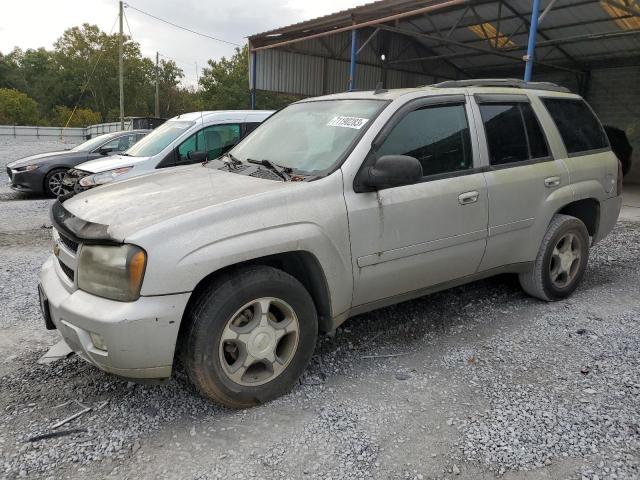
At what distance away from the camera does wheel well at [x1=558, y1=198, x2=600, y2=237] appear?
4.55 metres

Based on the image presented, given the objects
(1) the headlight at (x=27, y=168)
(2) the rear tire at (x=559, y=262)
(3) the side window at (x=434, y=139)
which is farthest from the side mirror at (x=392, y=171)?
(1) the headlight at (x=27, y=168)

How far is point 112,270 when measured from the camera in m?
2.42

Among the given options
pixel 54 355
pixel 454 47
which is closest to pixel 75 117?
pixel 454 47

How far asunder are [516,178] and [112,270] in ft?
9.60

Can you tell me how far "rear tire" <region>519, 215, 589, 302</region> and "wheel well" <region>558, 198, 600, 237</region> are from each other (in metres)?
0.18

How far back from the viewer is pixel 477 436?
2.57m

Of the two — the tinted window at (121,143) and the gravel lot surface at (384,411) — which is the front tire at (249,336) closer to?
the gravel lot surface at (384,411)

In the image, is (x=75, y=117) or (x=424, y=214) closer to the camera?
(x=424, y=214)

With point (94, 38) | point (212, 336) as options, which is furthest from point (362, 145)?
point (94, 38)

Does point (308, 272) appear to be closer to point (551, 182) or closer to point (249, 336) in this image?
point (249, 336)

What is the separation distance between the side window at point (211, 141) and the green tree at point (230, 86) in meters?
46.9

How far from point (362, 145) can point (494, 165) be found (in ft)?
3.95

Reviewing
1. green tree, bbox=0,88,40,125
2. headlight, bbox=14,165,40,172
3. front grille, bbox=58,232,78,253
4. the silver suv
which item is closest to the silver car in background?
Result: headlight, bbox=14,165,40,172

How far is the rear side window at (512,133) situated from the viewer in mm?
3768
